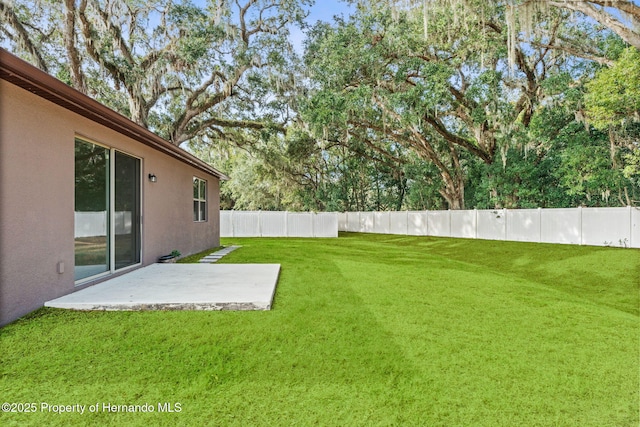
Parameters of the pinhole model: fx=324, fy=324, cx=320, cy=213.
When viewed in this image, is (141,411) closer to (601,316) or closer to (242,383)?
(242,383)

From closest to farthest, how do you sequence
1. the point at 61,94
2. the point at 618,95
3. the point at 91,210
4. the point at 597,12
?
1. the point at 61,94
2. the point at 91,210
3. the point at 597,12
4. the point at 618,95

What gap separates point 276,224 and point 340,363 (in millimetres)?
13187

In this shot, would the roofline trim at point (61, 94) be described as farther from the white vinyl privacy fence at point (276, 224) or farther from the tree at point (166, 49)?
the white vinyl privacy fence at point (276, 224)

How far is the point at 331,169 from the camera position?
2172 cm

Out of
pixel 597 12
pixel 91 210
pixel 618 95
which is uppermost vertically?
pixel 597 12

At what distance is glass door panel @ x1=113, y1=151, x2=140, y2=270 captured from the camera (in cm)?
484

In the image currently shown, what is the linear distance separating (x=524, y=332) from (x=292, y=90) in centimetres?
1161

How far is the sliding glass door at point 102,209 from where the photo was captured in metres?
4.15

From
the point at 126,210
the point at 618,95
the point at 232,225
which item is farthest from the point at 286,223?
the point at 618,95

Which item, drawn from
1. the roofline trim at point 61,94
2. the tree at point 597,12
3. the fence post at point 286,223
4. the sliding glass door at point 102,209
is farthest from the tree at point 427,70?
the roofline trim at point 61,94

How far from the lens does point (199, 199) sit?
9.04m

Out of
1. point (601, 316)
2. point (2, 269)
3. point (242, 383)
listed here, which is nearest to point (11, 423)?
point (242, 383)

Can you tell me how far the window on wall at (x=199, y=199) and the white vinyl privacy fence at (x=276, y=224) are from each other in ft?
18.1

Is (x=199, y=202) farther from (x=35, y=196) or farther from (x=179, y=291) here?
(x=35, y=196)
